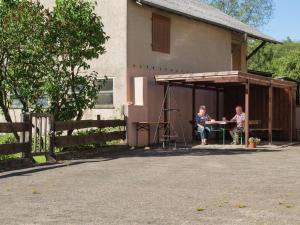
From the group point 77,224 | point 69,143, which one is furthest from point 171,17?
point 77,224

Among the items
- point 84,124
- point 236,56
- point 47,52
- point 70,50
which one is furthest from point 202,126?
point 236,56

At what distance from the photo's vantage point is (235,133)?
19.0m

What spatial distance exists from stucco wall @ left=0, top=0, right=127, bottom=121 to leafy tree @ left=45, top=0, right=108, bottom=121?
270cm

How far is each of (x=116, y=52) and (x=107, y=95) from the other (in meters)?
1.53

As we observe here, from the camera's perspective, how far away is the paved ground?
662 cm

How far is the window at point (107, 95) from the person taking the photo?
19156 millimetres

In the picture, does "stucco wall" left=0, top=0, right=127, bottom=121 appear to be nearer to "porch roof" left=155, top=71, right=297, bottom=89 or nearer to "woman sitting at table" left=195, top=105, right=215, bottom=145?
"porch roof" left=155, top=71, right=297, bottom=89

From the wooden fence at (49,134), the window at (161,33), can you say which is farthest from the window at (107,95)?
the window at (161,33)

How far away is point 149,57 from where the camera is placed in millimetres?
19844

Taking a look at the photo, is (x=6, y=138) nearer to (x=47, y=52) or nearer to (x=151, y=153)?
(x=47, y=52)

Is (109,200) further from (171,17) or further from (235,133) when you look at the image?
(171,17)

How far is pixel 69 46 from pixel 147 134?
15.9 ft

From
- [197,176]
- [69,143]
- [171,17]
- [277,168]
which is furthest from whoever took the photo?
[171,17]

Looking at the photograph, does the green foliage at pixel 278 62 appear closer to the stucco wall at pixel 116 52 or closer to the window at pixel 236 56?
the window at pixel 236 56
